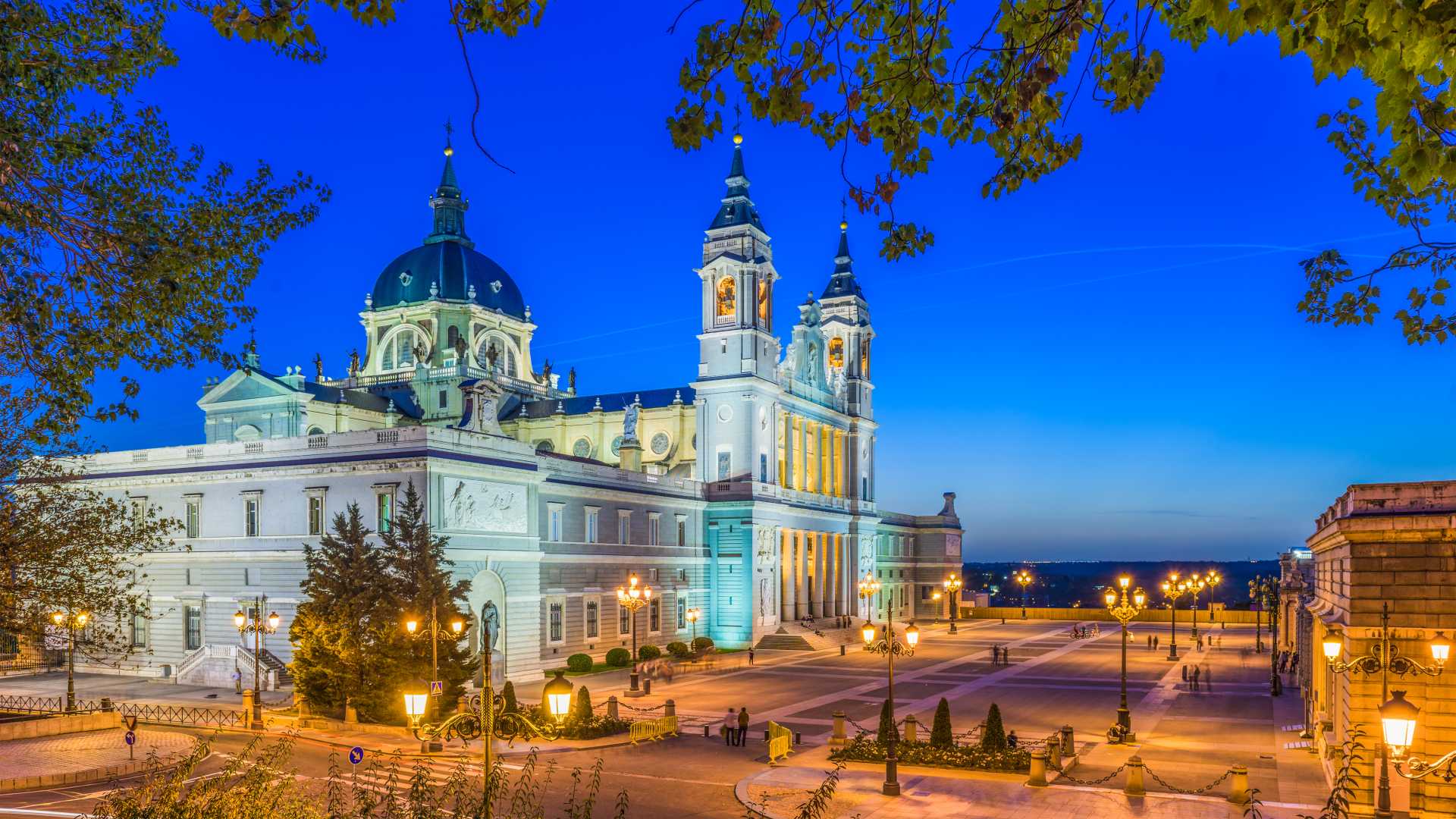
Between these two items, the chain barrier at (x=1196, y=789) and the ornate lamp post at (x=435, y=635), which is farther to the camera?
the ornate lamp post at (x=435, y=635)

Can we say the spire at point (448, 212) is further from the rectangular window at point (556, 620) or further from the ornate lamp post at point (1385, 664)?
the ornate lamp post at point (1385, 664)

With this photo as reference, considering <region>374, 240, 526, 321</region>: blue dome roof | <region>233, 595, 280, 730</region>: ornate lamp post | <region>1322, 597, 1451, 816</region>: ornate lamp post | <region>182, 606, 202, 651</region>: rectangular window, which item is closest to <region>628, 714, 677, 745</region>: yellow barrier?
<region>233, 595, 280, 730</region>: ornate lamp post

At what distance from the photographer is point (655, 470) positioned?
79500 mm

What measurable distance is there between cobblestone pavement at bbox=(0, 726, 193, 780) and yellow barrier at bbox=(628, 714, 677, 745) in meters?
12.0

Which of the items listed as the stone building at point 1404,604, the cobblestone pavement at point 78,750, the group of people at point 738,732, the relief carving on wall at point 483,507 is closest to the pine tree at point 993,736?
the group of people at point 738,732

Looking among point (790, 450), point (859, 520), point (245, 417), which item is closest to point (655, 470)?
point (790, 450)

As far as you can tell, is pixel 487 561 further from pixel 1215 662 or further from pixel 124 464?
pixel 1215 662

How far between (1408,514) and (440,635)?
26.3 m

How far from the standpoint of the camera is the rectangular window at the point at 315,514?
47375 millimetres

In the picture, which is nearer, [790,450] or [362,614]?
[362,614]

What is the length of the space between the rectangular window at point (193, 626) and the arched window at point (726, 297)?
36.3m

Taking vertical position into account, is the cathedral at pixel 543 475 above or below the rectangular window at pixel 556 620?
above

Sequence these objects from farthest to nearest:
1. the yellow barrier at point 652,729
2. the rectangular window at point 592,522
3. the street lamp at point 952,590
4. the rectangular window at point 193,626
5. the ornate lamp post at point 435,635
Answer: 1. the street lamp at point 952,590
2. the rectangular window at point 592,522
3. the rectangular window at point 193,626
4. the yellow barrier at point 652,729
5. the ornate lamp post at point 435,635

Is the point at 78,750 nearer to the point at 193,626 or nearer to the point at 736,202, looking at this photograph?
the point at 193,626
